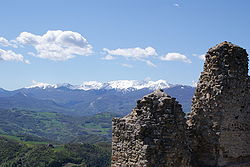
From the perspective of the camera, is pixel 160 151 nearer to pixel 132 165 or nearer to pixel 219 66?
pixel 132 165

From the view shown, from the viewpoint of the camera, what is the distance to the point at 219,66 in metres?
11.3

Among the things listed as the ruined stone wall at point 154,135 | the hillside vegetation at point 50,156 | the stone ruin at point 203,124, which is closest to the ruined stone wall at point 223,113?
the stone ruin at point 203,124

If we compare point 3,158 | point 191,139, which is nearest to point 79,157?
point 3,158

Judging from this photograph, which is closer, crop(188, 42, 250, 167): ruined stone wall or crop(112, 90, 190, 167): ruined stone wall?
crop(112, 90, 190, 167): ruined stone wall

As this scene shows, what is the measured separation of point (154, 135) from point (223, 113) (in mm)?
2908

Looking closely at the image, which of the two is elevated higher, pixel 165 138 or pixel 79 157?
pixel 165 138

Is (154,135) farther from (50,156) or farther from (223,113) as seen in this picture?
(50,156)

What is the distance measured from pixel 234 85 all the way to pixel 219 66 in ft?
2.53

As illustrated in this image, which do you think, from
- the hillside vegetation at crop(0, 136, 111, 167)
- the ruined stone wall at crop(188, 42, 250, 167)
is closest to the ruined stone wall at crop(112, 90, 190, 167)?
the ruined stone wall at crop(188, 42, 250, 167)

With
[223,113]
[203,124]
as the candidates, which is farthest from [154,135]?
[223,113]

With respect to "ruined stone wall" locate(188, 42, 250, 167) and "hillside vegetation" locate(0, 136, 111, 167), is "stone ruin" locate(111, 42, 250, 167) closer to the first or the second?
"ruined stone wall" locate(188, 42, 250, 167)

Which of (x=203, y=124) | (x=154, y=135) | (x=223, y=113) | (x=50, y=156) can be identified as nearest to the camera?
(x=154, y=135)

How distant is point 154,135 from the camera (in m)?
9.21

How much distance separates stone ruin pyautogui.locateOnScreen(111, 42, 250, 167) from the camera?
9.28 m
